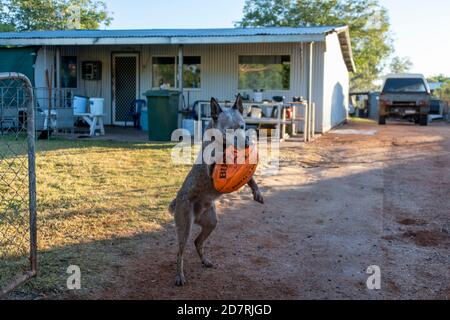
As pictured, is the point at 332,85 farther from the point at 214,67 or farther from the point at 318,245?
the point at 318,245

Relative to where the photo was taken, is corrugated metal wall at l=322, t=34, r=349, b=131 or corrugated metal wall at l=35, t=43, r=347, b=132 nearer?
corrugated metal wall at l=35, t=43, r=347, b=132

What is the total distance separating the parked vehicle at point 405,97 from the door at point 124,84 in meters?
10.8

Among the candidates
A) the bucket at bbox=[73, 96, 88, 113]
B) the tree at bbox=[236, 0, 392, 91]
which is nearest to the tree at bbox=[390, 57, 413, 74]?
the tree at bbox=[236, 0, 392, 91]

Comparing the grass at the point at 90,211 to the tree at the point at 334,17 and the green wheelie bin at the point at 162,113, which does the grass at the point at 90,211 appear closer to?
the green wheelie bin at the point at 162,113

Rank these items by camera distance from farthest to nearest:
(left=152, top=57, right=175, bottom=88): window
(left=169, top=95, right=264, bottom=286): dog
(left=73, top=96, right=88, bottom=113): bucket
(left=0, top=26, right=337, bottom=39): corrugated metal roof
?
(left=152, top=57, right=175, bottom=88): window → (left=73, top=96, right=88, bottom=113): bucket → (left=0, top=26, right=337, bottom=39): corrugated metal roof → (left=169, top=95, right=264, bottom=286): dog

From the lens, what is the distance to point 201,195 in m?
4.16

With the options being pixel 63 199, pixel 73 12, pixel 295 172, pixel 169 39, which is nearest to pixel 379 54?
pixel 73 12

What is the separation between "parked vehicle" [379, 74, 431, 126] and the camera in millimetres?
21906

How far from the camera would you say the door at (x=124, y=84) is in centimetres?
1903

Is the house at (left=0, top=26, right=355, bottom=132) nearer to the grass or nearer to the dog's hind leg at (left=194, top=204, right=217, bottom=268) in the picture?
the grass

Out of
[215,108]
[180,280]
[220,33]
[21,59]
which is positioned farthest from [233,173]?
[21,59]

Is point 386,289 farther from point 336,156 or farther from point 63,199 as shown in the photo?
point 336,156

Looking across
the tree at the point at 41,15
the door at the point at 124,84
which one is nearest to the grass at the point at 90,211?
the door at the point at 124,84
